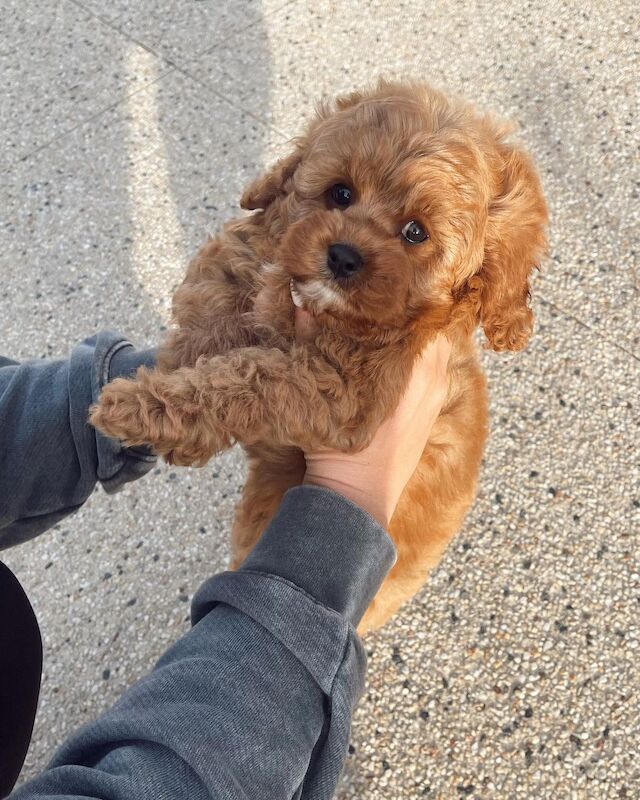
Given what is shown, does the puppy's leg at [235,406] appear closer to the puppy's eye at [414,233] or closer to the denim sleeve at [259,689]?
the denim sleeve at [259,689]

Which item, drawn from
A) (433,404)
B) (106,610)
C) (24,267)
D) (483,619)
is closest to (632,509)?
(483,619)

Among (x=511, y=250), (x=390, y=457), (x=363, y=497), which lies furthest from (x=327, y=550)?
(x=511, y=250)

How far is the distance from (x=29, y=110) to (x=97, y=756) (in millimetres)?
3200

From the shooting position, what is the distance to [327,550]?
1285mm

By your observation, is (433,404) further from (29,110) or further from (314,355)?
(29,110)

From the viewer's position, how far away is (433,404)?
5.38 feet

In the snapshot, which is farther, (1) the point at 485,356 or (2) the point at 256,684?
(1) the point at 485,356

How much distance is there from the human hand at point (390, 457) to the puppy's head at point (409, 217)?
5.3 inches

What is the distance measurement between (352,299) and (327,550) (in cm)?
52

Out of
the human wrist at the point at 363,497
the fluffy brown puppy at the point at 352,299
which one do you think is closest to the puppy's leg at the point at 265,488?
the fluffy brown puppy at the point at 352,299

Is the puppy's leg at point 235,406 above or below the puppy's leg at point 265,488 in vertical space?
above

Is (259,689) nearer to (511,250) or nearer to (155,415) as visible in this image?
(155,415)

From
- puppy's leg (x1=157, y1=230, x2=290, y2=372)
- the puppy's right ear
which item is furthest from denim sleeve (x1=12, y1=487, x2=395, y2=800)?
the puppy's right ear

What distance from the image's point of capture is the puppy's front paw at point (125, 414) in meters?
1.40
